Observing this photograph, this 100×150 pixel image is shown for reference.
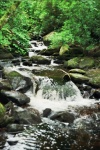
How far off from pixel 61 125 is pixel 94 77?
25.5 feet

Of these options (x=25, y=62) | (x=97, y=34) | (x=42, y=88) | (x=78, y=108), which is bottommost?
(x=78, y=108)

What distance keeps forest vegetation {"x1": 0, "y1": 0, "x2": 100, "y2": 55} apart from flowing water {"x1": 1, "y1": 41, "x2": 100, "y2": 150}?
333 cm

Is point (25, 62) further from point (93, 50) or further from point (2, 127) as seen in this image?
point (2, 127)

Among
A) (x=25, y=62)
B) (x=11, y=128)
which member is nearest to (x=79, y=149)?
(x=11, y=128)

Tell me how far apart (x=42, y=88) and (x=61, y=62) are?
7.69 meters

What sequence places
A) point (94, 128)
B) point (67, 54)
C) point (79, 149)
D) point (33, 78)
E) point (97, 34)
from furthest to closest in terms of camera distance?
point (67, 54)
point (97, 34)
point (33, 78)
point (94, 128)
point (79, 149)

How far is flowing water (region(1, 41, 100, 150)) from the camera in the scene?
10566mm

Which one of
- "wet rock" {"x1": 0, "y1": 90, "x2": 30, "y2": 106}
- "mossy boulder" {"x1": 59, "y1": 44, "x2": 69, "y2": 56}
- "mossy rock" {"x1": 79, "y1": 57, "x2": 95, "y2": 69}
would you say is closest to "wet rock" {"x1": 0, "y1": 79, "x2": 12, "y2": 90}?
"wet rock" {"x1": 0, "y1": 90, "x2": 30, "y2": 106}

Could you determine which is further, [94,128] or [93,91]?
[93,91]

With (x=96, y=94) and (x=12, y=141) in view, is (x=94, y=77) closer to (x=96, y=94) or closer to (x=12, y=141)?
(x=96, y=94)

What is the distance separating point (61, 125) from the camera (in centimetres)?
1263

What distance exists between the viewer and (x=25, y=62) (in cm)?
2353

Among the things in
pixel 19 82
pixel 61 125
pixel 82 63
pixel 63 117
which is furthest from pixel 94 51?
pixel 61 125

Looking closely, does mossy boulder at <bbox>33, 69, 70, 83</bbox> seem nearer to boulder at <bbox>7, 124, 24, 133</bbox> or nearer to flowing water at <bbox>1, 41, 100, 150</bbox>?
flowing water at <bbox>1, 41, 100, 150</bbox>
